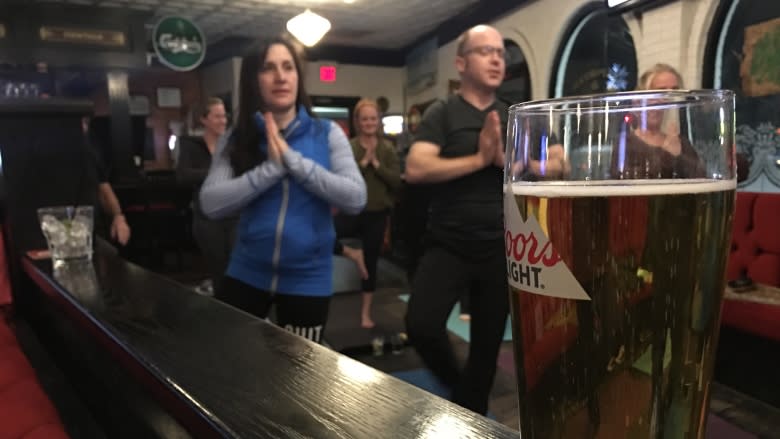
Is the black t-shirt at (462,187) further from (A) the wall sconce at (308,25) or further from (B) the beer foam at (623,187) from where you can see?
(A) the wall sconce at (308,25)

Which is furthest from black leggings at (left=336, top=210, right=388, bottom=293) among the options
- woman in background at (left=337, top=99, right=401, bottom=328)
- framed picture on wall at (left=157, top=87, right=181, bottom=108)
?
framed picture on wall at (left=157, top=87, right=181, bottom=108)

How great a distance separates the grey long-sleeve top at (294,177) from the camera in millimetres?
1544

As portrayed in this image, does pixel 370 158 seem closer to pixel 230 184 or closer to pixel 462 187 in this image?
pixel 462 187

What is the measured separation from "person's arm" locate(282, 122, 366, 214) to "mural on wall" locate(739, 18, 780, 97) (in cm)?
307

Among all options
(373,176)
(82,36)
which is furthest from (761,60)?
(82,36)

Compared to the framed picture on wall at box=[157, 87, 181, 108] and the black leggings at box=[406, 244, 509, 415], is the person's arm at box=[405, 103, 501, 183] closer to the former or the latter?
the black leggings at box=[406, 244, 509, 415]

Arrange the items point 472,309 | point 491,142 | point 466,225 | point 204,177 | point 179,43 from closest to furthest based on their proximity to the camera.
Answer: point 491,142
point 466,225
point 472,309
point 204,177
point 179,43

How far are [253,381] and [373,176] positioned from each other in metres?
3.35

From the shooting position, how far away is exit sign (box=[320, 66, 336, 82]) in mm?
8664

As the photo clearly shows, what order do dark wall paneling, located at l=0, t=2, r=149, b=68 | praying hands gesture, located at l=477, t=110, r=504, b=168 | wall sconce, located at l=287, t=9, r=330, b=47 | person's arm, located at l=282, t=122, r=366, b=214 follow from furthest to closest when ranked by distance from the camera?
dark wall paneling, located at l=0, t=2, r=149, b=68 < wall sconce, located at l=287, t=9, r=330, b=47 < praying hands gesture, located at l=477, t=110, r=504, b=168 < person's arm, located at l=282, t=122, r=366, b=214

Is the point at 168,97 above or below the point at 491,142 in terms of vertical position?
above

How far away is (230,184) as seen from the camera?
160cm

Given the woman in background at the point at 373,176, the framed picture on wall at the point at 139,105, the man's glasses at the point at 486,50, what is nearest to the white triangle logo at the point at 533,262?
the man's glasses at the point at 486,50

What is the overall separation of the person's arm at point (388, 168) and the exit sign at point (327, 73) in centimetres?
513
